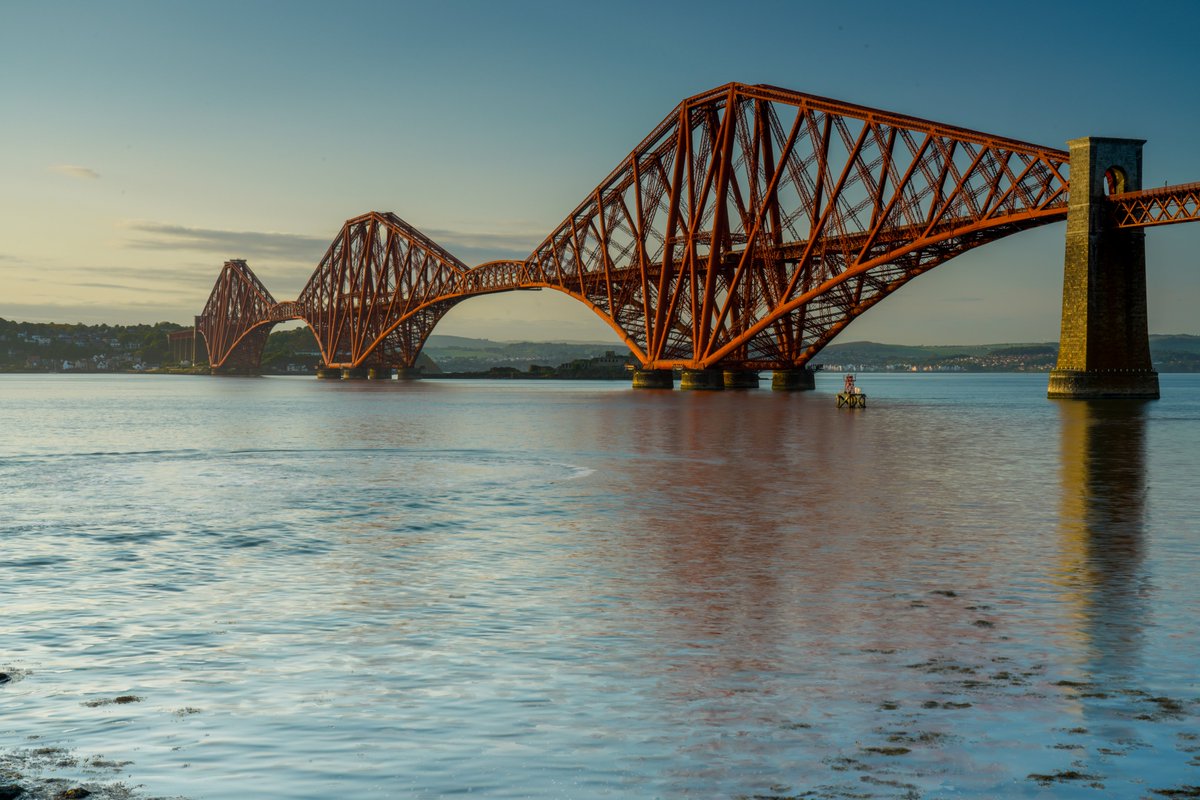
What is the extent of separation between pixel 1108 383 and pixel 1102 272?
7.02 meters

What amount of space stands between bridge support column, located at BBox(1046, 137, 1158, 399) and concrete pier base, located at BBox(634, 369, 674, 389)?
52.2m

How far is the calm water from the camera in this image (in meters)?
6.80

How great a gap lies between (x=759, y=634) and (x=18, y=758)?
5964 mm

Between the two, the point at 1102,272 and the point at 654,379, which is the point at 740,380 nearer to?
the point at 654,379

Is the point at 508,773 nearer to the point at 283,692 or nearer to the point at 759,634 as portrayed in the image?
the point at 283,692

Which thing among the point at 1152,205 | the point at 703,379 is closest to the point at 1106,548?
the point at 1152,205

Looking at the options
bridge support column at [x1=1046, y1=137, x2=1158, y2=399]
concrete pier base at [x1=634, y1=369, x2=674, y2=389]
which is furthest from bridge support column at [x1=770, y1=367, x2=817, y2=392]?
bridge support column at [x1=1046, y1=137, x2=1158, y2=399]

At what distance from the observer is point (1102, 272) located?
216 feet

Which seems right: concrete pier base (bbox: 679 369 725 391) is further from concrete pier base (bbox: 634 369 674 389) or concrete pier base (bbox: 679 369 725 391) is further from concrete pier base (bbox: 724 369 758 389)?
concrete pier base (bbox: 634 369 674 389)

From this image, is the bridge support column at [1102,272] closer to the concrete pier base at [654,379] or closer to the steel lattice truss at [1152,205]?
the steel lattice truss at [1152,205]

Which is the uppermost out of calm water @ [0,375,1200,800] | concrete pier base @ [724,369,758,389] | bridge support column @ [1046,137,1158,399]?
bridge support column @ [1046,137,1158,399]

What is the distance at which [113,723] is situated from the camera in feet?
25.0

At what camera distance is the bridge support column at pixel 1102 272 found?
216ft

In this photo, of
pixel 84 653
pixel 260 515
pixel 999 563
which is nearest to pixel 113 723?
pixel 84 653
